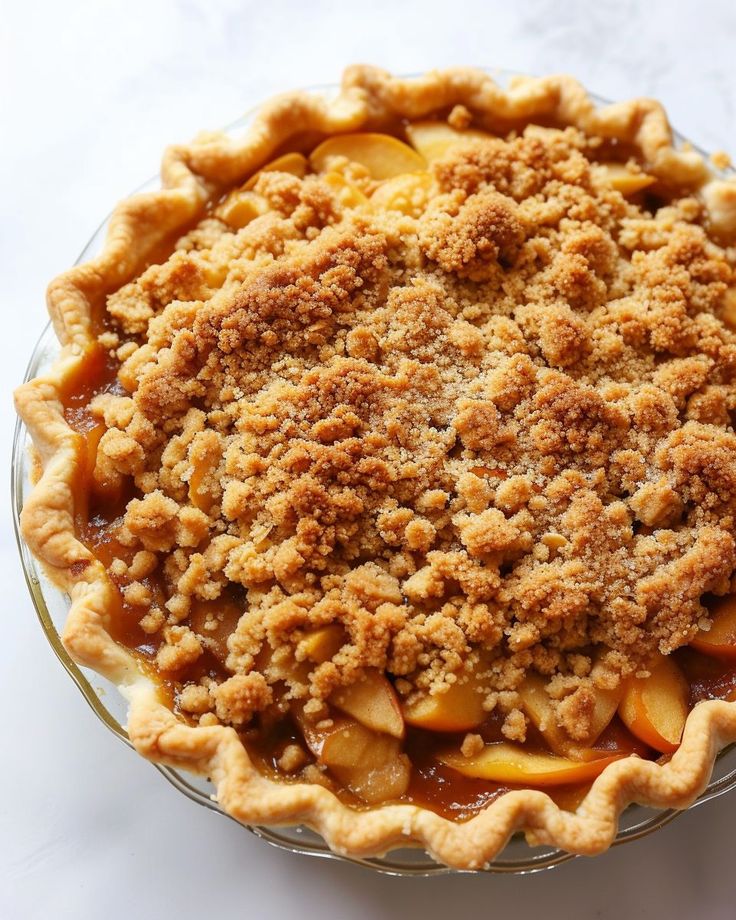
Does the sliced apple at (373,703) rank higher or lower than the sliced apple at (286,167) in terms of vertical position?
lower

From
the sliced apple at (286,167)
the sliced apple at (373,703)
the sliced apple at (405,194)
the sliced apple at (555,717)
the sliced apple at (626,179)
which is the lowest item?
the sliced apple at (555,717)

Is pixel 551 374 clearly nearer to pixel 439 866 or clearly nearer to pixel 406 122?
pixel 406 122

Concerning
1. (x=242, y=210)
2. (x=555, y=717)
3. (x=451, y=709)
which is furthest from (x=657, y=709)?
(x=242, y=210)

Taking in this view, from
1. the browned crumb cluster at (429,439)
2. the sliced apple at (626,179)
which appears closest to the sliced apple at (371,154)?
the browned crumb cluster at (429,439)

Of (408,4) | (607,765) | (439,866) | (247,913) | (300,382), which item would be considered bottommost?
(247,913)

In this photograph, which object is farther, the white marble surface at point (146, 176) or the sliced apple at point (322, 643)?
the white marble surface at point (146, 176)

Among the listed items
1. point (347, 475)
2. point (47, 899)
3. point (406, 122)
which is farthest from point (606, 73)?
point (47, 899)

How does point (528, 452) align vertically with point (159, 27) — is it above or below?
below

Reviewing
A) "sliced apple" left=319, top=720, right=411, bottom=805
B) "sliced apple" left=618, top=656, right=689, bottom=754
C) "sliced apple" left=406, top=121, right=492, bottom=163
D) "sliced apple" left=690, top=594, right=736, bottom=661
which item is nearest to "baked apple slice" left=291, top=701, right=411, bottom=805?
"sliced apple" left=319, top=720, right=411, bottom=805

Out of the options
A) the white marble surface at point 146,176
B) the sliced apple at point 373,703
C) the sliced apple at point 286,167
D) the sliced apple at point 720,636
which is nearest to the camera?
the sliced apple at point 373,703

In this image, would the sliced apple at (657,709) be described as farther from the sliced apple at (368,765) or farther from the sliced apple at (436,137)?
the sliced apple at (436,137)
